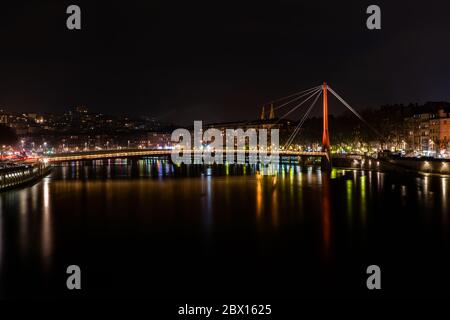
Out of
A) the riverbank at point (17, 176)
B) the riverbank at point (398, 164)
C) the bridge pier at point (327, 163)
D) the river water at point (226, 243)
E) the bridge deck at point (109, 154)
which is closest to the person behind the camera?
the river water at point (226, 243)

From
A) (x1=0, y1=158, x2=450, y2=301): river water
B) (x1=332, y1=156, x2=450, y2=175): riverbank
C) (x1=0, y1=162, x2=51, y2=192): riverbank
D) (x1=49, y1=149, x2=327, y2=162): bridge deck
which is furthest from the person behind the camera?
(x1=49, y1=149, x2=327, y2=162): bridge deck

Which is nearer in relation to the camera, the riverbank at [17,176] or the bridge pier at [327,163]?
the riverbank at [17,176]

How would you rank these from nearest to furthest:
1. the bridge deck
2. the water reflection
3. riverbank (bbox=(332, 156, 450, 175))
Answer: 1. the water reflection
2. riverbank (bbox=(332, 156, 450, 175))
3. the bridge deck

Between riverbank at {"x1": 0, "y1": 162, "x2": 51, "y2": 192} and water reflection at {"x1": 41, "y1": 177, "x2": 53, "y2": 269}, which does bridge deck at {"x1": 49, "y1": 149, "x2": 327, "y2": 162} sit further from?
water reflection at {"x1": 41, "y1": 177, "x2": 53, "y2": 269}

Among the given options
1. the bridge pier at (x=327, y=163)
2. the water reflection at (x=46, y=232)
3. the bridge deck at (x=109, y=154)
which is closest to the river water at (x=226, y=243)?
the water reflection at (x=46, y=232)

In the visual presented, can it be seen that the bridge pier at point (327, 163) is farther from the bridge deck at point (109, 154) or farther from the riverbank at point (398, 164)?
the riverbank at point (398, 164)

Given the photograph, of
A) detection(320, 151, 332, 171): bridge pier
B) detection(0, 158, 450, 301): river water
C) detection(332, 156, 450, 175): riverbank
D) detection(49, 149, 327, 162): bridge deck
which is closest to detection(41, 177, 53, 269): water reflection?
detection(0, 158, 450, 301): river water

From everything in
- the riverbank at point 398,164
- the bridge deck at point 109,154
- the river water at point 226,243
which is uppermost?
the bridge deck at point 109,154
